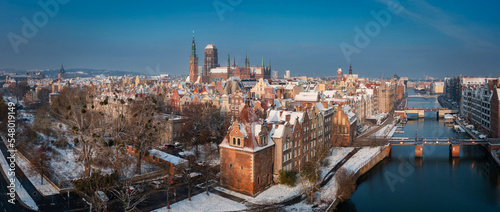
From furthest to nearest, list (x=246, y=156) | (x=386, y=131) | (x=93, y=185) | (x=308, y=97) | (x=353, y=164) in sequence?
1. (x=386, y=131)
2. (x=308, y=97)
3. (x=353, y=164)
4. (x=246, y=156)
5. (x=93, y=185)

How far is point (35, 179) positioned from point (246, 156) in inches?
870

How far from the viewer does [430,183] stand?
139ft

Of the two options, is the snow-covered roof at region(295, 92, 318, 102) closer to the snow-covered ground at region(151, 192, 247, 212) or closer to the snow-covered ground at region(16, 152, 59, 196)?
the snow-covered ground at region(151, 192, 247, 212)

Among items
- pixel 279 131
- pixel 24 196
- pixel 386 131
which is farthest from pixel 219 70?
pixel 24 196

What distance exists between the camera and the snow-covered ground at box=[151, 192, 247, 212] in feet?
101

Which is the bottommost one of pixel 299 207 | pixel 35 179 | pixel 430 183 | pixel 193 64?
pixel 430 183

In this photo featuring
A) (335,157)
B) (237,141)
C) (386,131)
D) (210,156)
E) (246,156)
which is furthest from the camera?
(386,131)

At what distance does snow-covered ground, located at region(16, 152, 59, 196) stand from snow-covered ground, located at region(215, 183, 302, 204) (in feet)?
51.9

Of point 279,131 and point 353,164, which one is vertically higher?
point 279,131

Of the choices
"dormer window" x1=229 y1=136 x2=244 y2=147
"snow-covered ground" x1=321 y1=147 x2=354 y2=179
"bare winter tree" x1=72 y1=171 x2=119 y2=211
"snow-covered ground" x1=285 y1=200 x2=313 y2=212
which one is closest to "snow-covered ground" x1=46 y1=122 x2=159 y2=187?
"bare winter tree" x1=72 y1=171 x2=119 y2=211

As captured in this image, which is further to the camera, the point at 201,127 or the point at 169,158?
the point at 201,127

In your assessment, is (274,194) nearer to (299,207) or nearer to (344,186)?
(299,207)

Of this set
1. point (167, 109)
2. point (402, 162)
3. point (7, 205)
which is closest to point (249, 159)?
point (7, 205)

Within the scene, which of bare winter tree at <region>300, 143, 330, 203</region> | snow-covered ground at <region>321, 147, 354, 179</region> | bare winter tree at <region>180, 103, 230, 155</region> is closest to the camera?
bare winter tree at <region>300, 143, 330, 203</region>
